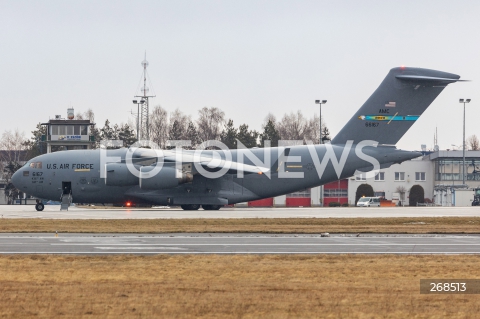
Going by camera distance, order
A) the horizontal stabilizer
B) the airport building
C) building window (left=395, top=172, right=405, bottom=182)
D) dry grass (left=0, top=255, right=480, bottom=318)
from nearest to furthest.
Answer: dry grass (left=0, top=255, right=480, bottom=318), the horizontal stabilizer, the airport building, building window (left=395, top=172, right=405, bottom=182)

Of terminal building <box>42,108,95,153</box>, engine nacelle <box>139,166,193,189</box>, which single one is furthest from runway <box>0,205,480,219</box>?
terminal building <box>42,108,95,153</box>

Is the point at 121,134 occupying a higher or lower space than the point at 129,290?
higher

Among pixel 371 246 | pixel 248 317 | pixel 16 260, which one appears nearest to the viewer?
pixel 248 317

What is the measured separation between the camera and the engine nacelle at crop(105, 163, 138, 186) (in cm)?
3981

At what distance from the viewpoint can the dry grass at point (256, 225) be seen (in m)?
25.8

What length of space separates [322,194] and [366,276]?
5814cm

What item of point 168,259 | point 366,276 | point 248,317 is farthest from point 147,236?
point 248,317

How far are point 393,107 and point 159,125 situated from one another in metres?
73.6

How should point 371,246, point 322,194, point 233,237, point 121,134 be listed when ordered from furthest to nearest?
point 121,134 → point 322,194 → point 233,237 → point 371,246

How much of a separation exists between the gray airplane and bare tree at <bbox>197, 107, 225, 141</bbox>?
68087 mm

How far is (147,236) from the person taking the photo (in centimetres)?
2345

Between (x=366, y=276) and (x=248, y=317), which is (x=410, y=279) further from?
Result: (x=248, y=317)

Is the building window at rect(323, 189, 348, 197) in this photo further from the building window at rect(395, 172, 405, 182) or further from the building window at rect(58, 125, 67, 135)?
the building window at rect(58, 125, 67, 135)

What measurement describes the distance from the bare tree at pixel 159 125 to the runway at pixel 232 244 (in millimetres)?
83812
